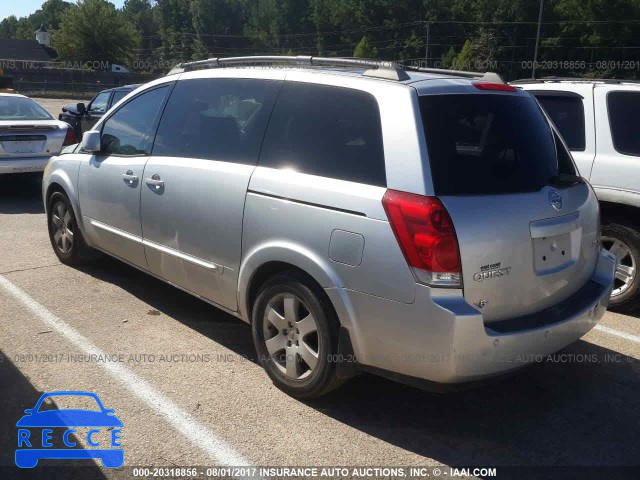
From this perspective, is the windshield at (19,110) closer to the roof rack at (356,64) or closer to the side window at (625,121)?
the roof rack at (356,64)

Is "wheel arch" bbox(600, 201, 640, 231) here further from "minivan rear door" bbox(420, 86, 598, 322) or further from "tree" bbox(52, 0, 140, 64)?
"tree" bbox(52, 0, 140, 64)

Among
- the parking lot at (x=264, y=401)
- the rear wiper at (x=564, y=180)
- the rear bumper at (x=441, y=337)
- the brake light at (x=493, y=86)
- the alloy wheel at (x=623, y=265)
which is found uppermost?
the brake light at (x=493, y=86)

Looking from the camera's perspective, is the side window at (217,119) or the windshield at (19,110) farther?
the windshield at (19,110)

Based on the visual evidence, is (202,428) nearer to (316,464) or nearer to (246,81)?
(316,464)

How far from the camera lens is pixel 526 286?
3.40 metres

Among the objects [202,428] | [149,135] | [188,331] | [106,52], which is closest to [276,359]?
[202,428]

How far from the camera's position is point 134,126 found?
5.28 m

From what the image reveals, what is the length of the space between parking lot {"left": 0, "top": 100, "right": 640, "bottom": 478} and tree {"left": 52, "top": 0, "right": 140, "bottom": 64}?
2407 inches

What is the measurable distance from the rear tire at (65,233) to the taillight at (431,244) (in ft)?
12.7

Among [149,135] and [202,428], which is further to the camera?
[149,135]

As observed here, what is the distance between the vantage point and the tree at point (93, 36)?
6022cm

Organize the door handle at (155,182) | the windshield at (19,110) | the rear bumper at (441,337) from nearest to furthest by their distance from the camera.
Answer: the rear bumper at (441,337) → the door handle at (155,182) → the windshield at (19,110)

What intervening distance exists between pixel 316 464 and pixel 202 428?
70cm

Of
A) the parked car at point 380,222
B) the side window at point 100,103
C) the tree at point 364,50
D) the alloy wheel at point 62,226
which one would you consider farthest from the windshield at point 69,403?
the tree at point 364,50
